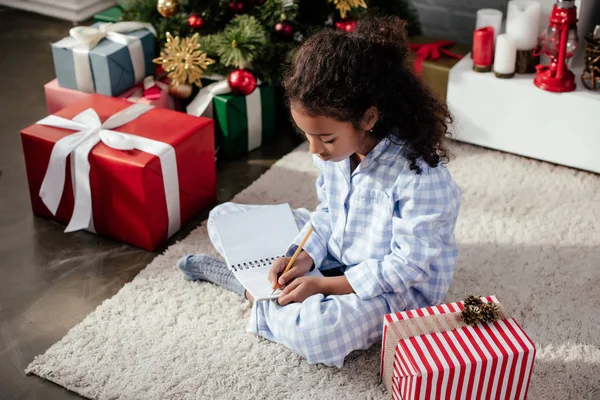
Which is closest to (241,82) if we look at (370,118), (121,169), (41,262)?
(121,169)

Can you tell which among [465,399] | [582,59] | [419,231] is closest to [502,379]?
[465,399]

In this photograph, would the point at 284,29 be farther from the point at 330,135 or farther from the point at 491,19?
the point at 330,135

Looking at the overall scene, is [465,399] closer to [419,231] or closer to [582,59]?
[419,231]

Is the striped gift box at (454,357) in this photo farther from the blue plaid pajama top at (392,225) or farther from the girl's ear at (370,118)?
the girl's ear at (370,118)

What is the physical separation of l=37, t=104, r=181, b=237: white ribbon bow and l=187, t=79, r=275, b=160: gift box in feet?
1.05

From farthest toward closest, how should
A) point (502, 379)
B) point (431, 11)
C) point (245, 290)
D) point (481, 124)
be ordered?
1. point (431, 11)
2. point (481, 124)
3. point (245, 290)
4. point (502, 379)

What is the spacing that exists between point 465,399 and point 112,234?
3.36 feet

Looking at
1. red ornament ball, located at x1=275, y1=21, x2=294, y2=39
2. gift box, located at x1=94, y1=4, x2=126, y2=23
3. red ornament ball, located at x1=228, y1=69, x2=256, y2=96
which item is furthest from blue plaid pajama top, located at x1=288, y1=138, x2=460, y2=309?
gift box, located at x1=94, y1=4, x2=126, y2=23

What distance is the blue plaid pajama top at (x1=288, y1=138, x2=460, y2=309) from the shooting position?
151cm

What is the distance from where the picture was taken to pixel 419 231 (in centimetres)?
151

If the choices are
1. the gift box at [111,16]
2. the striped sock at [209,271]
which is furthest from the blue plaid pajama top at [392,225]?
the gift box at [111,16]

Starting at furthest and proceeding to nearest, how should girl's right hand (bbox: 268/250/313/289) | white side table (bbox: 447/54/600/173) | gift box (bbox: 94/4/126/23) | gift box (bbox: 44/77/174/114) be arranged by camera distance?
gift box (bbox: 94/4/126/23), gift box (bbox: 44/77/174/114), white side table (bbox: 447/54/600/173), girl's right hand (bbox: 268/250/313/289)

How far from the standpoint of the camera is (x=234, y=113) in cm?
232

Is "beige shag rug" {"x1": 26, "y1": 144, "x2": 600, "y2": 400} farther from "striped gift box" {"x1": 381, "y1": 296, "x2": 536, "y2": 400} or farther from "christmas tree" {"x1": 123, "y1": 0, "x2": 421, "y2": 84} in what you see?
"christmas tree" {"x1": 123, "y1": 0, "x2": 421, "y2": 84}
